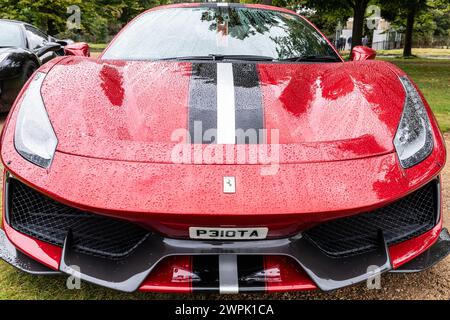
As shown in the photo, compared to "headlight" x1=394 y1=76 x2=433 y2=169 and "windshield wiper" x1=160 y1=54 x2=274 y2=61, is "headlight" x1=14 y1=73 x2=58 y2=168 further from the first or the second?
"headlight" x1=394 y1=76 x2=433 y2=169

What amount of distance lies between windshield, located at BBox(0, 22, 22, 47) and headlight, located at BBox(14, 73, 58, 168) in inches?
154

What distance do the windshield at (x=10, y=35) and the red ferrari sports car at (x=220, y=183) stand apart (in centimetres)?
392

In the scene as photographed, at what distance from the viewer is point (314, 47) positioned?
2492mm

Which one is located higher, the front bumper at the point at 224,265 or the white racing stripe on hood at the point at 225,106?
the white racing stripe on hood at the point at 225,106

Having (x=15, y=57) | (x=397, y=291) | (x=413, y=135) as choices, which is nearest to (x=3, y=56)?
(x=15, y=57)

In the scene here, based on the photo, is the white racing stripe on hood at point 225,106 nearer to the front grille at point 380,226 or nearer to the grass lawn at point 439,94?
the front grille at point 380,226

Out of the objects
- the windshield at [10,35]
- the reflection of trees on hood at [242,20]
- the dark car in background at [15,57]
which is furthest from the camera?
the windshield at [10,35]

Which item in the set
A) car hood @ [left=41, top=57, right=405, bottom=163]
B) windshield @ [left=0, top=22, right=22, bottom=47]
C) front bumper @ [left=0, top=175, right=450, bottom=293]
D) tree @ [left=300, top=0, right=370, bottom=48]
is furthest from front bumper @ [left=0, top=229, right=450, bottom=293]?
tree @ [left=300, top=0, right=370, bottom=48]

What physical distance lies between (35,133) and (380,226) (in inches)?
50.8

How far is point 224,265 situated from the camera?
1.37 metres

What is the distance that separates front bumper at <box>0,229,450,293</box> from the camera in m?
1.36

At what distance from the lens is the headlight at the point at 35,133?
1.50 m

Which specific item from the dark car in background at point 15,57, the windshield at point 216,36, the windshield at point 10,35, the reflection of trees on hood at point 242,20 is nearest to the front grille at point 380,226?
the windshield at point 216,36

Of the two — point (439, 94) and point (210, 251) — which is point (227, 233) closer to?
point (210, 251)
